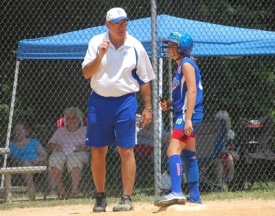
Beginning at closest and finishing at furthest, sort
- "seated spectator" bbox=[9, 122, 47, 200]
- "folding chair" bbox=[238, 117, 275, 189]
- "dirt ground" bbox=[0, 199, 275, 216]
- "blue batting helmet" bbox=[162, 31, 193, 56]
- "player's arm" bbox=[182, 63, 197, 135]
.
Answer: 1. "dirt ground" bbox=[0, 199, 275, 216]
2. "player's arm" bbox=[182, 63, 197, 135]
3. "blue batting helmet" bbox=[162, 31, 193, 56]
4. "seated spectator" bbox=[9, 122, 47, 200]
5. "folding chair" bbox=[238, 117, 275, 189]

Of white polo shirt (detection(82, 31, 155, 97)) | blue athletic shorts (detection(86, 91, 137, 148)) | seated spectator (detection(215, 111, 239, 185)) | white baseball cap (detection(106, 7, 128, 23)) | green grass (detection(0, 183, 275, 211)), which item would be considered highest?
white baseball cap (detection(106, 7, 128, 23))

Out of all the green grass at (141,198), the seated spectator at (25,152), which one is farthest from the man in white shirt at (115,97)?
the seated spectator at (25,152)

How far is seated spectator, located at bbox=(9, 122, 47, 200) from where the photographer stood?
1088 cm

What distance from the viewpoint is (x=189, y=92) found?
7484mm

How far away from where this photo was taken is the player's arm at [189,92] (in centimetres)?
745

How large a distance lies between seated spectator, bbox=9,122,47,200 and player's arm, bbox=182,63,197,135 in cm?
383

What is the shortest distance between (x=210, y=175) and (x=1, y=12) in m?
3.71

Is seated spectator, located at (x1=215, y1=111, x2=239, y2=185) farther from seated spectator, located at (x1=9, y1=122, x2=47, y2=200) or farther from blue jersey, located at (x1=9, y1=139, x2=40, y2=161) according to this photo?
blue jersey, located at (x1=9, y1=139, x2=40, y2=161)

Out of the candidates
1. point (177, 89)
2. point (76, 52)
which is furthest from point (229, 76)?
point (177, 89)

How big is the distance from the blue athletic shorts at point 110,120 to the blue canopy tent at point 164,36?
271 cm

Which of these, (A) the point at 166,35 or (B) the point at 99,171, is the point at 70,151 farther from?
(B) the point at 99,171

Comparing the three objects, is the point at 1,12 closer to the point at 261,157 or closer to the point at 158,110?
the point at 158,110

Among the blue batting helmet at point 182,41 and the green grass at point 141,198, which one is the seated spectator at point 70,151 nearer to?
the green grass at point 141,198

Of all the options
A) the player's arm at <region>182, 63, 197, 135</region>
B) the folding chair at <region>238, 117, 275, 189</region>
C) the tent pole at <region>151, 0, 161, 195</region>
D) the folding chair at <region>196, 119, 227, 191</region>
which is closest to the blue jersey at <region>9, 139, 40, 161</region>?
the tent pole at <region>151, 0, 161, 195</region>
